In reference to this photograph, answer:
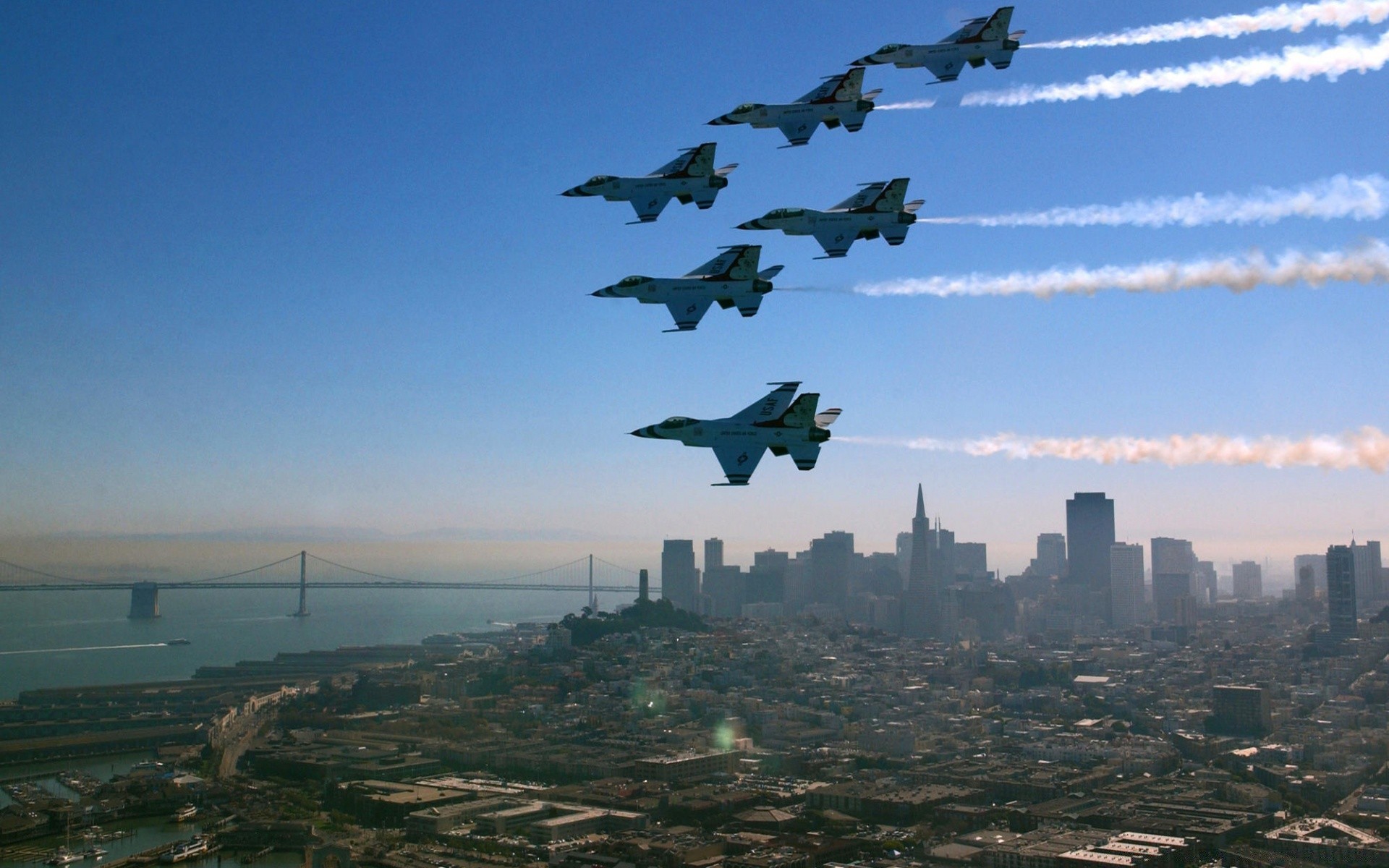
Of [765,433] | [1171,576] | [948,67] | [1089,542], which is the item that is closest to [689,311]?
[765,433]

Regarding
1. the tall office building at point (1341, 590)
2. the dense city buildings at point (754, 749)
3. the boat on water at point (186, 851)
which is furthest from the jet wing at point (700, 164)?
the tall office building at point (1341, 590)

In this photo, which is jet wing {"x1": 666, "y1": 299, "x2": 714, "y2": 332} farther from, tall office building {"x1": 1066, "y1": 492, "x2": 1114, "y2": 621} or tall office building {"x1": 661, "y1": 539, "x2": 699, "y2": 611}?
tall office building {"x1": 1066, "y1": 492, "x2": 1114, "y2": 621}

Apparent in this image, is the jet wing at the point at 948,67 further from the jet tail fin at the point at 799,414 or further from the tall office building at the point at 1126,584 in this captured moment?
the tall office building at the point at 1126,584

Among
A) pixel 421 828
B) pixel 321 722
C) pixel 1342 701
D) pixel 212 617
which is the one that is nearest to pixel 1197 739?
pixel 1342 701

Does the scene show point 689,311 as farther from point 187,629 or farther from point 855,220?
point 187,629

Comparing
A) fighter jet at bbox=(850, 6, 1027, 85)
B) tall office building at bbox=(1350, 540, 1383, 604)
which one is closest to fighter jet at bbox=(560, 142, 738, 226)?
fighter jet at bbox=(850, 6, 1027, 85)
